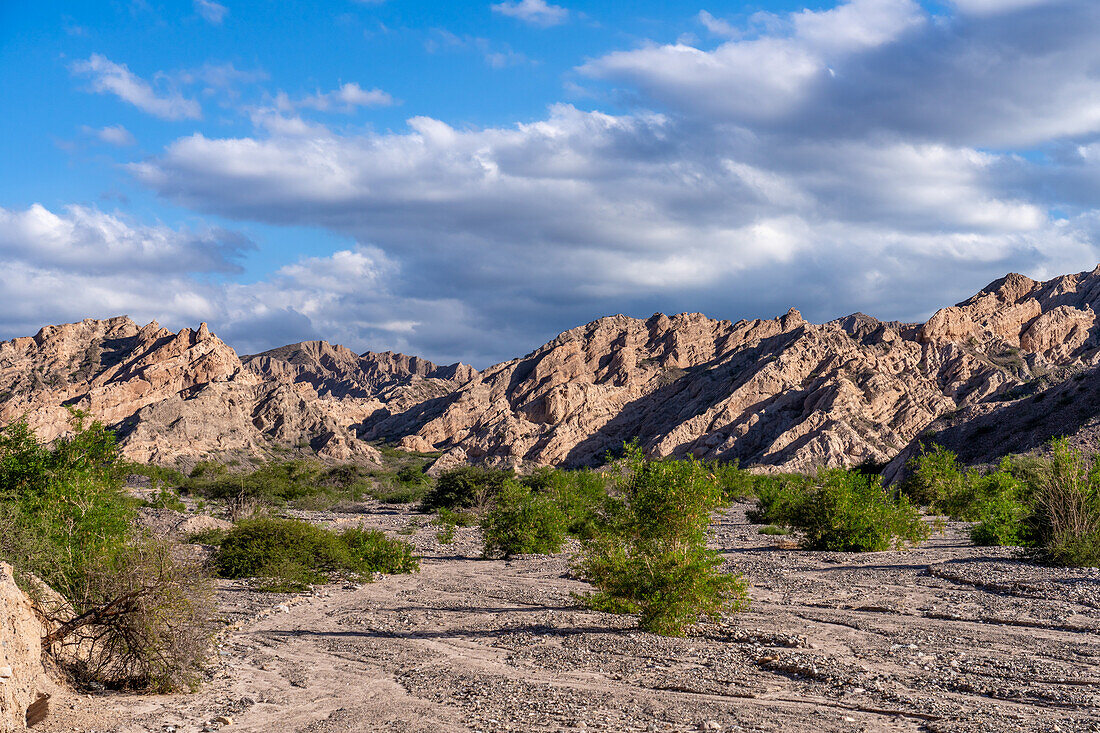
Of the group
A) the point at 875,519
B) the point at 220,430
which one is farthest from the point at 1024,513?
the point at 220,430

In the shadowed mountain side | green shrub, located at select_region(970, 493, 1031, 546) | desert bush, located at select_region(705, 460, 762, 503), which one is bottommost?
desert bush, located at select_region(705, 460, 762, 503)

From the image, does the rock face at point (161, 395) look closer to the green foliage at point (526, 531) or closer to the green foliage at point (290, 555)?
the green foliage at point (526, 531)

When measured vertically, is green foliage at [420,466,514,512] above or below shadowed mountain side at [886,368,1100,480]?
below

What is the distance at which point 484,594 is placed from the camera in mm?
18266

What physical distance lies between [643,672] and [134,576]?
21.8ft

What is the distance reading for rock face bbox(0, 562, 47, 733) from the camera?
291 inches

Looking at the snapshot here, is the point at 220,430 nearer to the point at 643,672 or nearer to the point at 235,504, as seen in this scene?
the point at 235,504

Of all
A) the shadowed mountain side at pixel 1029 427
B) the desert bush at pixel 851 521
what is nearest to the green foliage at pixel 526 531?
the desert bush at pixel 851 521

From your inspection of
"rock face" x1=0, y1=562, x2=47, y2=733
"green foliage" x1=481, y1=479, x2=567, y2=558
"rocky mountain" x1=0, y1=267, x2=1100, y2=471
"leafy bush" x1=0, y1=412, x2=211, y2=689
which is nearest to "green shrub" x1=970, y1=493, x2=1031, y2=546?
"green foliage" x1=481, y1=479, x2=567, y2=558

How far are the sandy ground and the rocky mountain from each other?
199ft

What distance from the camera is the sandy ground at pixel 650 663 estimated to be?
8547 mm

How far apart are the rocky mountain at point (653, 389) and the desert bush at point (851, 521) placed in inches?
1924

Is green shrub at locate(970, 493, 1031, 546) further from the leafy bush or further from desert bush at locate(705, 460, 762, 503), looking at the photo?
desert bush at locate(705, 460, 762, 503)

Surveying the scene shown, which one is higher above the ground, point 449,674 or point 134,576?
point 134,576
